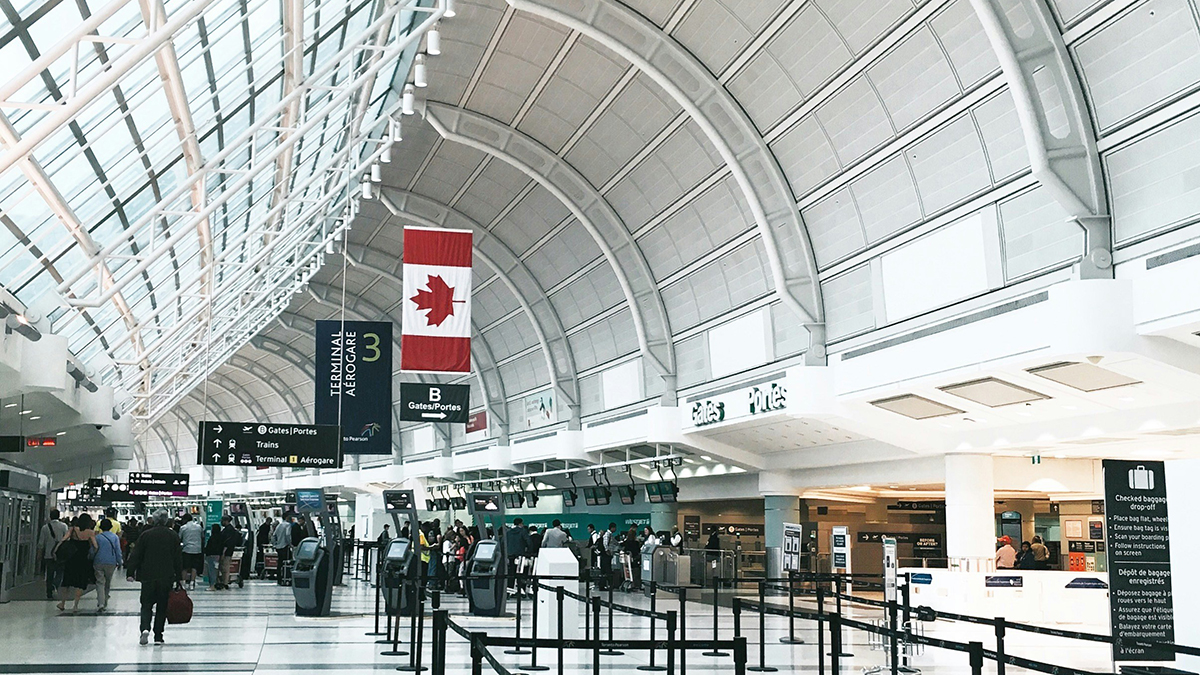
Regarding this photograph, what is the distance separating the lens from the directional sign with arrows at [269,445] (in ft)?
98.9

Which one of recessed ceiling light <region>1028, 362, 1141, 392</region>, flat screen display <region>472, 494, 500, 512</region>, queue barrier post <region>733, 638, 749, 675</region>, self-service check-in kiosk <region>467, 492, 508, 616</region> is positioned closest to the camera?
queue barrier post <region>733, 638, 749, 675</region>

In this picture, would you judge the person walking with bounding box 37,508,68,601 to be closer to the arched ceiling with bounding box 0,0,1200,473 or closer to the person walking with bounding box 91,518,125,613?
the person walking with bounding box 91,518,125,613

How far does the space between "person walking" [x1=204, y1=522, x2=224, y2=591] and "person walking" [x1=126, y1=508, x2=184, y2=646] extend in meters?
15.4

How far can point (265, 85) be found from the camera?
65.2ft

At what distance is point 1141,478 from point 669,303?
23.5 m

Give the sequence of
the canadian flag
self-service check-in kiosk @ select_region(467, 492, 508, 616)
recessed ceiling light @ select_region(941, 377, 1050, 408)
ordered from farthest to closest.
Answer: the canadian flag
self-service check-in kiosk @ select_region(467, 492, 508, 616)
recessed ceiling light @ select_region(941, 377, 1050, 408)

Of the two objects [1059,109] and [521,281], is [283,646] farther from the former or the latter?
[521,281]

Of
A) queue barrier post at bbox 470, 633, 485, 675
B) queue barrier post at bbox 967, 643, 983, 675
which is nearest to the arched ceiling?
queue barrier post at bbox 967, 643, 983, 675

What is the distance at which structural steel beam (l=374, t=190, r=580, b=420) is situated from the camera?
38.9 meters

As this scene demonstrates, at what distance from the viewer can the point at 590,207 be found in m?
33.1

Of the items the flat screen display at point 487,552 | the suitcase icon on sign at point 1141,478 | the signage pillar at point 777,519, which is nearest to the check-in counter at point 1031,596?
the signage pillar at point 777,519

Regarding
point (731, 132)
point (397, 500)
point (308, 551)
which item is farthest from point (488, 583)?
point (731, 132)

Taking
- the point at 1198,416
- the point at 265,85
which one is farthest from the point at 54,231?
the point at 1198,416

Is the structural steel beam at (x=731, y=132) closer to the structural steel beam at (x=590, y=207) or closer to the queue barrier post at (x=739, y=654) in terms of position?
the structural steel beam at (x=590, y=207)
